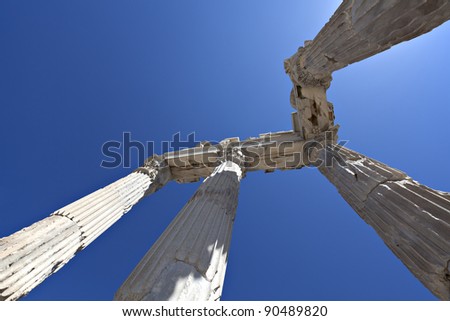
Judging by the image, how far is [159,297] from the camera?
485cm

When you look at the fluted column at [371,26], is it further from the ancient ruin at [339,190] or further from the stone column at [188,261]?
the stone column at [188,261]

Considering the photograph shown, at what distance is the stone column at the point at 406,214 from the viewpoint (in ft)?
19.7

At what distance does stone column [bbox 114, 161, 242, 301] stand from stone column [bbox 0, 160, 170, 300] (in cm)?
394

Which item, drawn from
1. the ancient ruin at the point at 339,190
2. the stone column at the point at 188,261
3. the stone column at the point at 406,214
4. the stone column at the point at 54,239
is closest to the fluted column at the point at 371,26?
the ancient ruin at the point at 339,190

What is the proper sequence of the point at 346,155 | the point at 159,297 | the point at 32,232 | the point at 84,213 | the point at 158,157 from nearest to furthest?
1. the point at 159,297
2. the point at 32,232
3. the point at 84,213
4. the point at 346,155
5. the point at 158,157

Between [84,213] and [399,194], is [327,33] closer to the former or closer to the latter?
[399,194]

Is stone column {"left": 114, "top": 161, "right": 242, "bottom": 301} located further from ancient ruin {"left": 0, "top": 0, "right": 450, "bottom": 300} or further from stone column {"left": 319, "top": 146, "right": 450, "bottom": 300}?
stone column {"left": 319, "top": 146, "right": 450, "bottom": 300}

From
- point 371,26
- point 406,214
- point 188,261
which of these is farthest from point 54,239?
point 371,26

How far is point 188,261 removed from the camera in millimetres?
5836

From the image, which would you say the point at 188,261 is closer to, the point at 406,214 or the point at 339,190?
the point at 406,214

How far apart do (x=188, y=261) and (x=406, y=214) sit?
20.2 feet

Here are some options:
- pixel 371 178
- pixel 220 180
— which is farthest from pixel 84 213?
pixel 371 178

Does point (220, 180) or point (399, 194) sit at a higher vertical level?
point (220, 180)
